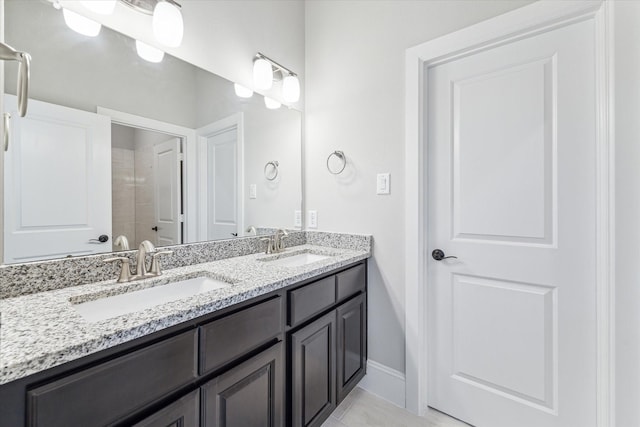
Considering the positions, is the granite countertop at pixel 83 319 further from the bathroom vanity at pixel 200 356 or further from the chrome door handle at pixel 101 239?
the chrome door handle at pixel 101 239

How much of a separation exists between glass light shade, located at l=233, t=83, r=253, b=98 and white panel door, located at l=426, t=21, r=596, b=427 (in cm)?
107

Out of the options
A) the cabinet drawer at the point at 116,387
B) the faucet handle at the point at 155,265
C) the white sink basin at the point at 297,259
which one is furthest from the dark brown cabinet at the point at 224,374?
the faucet handle at the point at 155,265

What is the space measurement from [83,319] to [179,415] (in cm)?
37

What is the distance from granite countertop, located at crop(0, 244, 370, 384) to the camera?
1.90 feet

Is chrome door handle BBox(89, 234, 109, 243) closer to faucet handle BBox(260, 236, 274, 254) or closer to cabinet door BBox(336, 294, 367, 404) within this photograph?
faucet handle BBox(260, 236, 274, 254)

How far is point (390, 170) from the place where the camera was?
1.70 m

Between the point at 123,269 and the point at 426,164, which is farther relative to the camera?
the point at 426,164

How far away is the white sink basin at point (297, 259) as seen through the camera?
66.5 inches

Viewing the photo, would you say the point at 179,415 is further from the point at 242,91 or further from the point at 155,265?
the point at 242,91

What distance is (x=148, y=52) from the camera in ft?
4.23

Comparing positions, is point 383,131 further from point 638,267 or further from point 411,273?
point 638,267

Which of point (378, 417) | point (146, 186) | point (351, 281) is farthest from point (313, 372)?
point (146, 186)

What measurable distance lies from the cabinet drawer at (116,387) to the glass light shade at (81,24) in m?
1.21

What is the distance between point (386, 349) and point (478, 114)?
144cm
